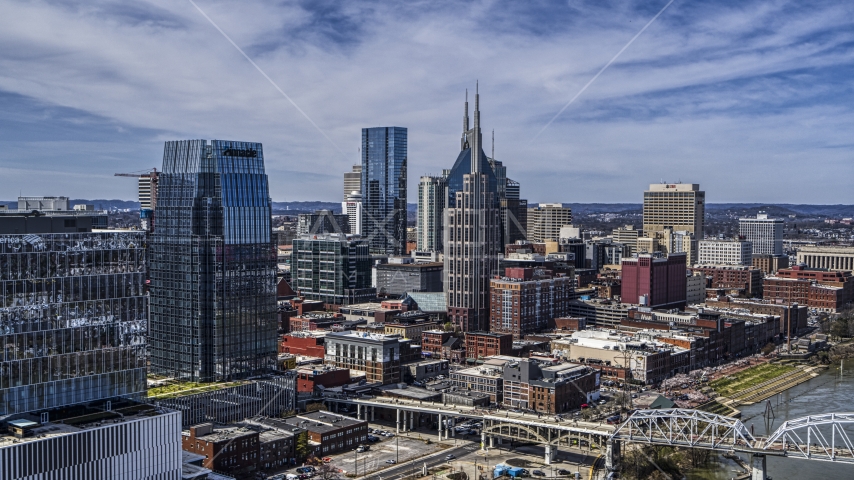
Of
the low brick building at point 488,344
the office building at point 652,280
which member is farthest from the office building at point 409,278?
the low brick building at point 488,344

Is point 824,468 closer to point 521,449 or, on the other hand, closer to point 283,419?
point 521,449

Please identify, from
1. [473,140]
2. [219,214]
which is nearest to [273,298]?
[219,214]

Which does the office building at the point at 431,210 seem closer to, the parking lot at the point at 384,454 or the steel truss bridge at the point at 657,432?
the steel truss bridge at the point at 657,432

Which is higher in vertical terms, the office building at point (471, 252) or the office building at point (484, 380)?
the office building at point (471, 252)

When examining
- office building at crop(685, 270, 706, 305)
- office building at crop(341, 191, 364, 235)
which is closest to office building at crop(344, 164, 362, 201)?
office building at crop(341, 191, 364, 235)

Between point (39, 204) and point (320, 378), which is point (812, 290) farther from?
point (39, 204)

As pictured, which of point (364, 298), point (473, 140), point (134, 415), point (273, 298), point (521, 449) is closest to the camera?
Result: point (134, 415)
